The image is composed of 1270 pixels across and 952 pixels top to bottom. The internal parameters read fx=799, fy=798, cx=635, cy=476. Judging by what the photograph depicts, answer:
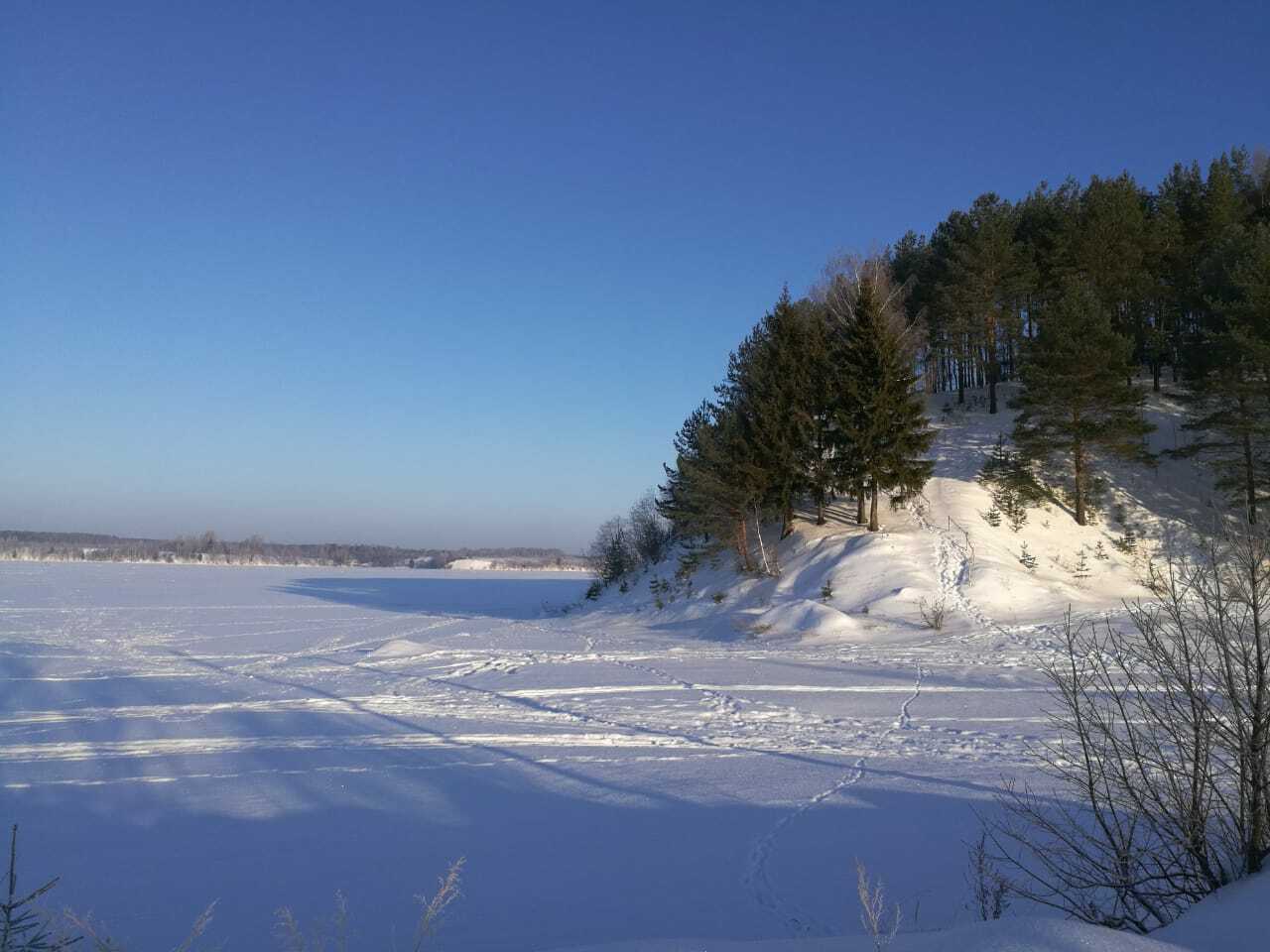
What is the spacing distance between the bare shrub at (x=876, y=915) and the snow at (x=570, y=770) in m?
0.17

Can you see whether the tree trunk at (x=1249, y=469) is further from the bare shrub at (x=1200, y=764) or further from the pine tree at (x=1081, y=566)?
the bare shrub at (x=1200, y=764)

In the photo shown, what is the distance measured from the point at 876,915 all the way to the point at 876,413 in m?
23.1

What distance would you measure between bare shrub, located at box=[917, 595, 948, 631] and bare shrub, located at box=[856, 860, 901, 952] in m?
15.2

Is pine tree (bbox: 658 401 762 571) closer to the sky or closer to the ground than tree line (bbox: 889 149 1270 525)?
closer to the ground

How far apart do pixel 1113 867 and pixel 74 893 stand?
754 centimetres

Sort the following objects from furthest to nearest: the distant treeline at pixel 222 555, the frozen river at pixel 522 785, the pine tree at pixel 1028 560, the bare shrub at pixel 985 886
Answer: the distant treeline at pixel 222 555, the pine tree at pixel 1028 560, the frozen river at pixel 522 785, the bare shrub at pixel 985 886

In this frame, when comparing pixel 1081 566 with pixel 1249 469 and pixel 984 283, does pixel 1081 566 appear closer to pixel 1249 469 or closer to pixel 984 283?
pixel 1249 469

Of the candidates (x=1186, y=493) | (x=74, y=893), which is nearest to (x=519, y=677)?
(x=74, y=893)

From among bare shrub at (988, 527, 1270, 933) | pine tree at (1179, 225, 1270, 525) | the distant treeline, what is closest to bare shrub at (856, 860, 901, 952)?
bare shrub at (988, 527, 1270, 933)

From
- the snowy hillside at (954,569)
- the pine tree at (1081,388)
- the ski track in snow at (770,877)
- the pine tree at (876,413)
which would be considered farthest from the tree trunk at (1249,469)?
the ski track in snow at (770,877)

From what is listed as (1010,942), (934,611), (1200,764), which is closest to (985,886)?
(1200,764)

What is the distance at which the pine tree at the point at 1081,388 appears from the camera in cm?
2638

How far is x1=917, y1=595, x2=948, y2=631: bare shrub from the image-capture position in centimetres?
2028

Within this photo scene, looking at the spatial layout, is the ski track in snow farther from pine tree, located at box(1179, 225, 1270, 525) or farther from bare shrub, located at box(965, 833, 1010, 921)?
pine tree, located at box(1179, 225, 1270, 525)
